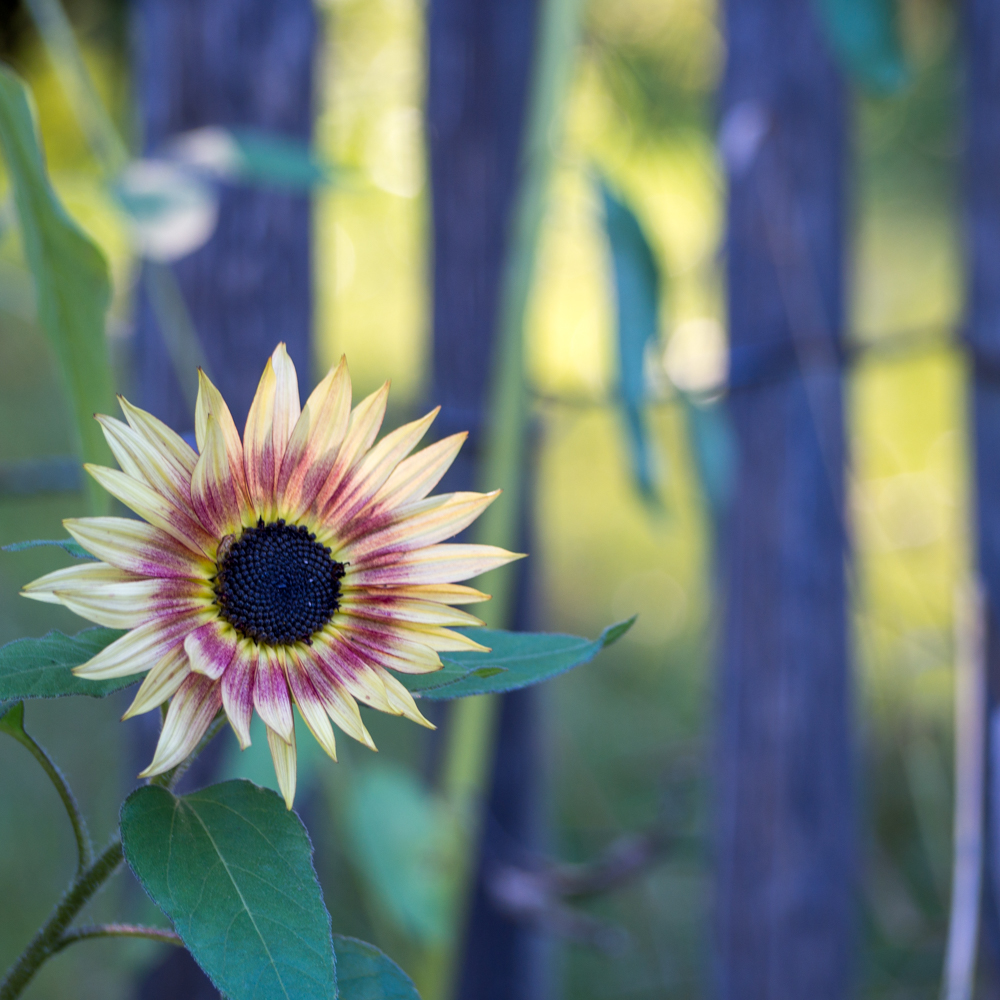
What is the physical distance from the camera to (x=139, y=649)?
0.18 meters

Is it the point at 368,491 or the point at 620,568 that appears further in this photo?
the point at 620,568

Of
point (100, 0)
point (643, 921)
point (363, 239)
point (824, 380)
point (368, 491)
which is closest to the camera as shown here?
point (368, 491)

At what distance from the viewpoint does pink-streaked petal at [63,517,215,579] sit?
0.17 meters

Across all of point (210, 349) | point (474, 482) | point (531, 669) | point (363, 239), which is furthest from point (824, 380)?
point (363, 239)

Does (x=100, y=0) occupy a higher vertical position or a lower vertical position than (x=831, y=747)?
higher

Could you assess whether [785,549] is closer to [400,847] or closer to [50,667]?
[400,847]

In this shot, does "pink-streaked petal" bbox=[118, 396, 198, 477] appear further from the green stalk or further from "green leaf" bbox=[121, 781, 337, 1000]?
the green stalk

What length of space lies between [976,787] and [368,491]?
1.22 feet

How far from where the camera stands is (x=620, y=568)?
263cm

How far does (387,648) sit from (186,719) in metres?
0.04

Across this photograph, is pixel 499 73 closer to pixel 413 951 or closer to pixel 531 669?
pixel 413 951

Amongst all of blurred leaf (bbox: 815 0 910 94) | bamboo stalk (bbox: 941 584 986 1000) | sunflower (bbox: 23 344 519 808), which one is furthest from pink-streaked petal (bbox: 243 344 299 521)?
blurred leaf (bbox: 815 0 910 94)

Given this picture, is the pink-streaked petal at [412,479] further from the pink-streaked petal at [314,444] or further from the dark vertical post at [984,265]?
the dark vertical post at [984,265]

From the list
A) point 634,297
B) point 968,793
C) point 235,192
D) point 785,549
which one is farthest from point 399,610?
point 785,549
